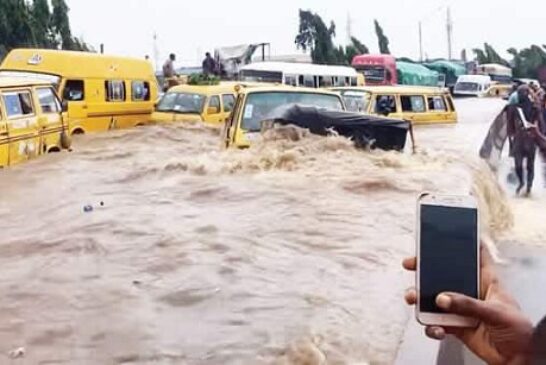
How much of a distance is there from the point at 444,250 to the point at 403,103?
48.9ft

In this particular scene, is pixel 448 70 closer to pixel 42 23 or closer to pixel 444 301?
pixel 42 23

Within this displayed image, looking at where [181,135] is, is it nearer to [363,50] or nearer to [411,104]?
[411,104]

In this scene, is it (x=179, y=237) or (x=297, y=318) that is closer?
(x=297, y=318)

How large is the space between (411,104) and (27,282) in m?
12.2

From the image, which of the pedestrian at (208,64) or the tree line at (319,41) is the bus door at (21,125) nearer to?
the pedestrian at (208,64)

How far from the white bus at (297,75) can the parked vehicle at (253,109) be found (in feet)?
46.0

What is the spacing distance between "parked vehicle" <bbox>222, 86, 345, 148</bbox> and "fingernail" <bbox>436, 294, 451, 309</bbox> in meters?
8.47

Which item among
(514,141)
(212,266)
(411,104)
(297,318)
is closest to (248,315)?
(297,318)

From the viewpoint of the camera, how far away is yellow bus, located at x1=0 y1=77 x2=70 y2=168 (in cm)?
1144

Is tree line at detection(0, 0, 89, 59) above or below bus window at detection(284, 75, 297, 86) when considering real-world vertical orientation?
above

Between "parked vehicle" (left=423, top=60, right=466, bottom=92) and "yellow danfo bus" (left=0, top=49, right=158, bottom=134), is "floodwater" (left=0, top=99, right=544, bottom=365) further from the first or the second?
"parked vehicle" (left=423, top=60, right=466, bottom=92)

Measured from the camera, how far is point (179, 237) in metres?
7.05

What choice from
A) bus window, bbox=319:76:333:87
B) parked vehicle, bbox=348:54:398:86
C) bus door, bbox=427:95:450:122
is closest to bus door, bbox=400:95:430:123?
bus door, bbox=427:95:450:122

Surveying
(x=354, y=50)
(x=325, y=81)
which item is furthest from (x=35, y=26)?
(x=354, y=50)
